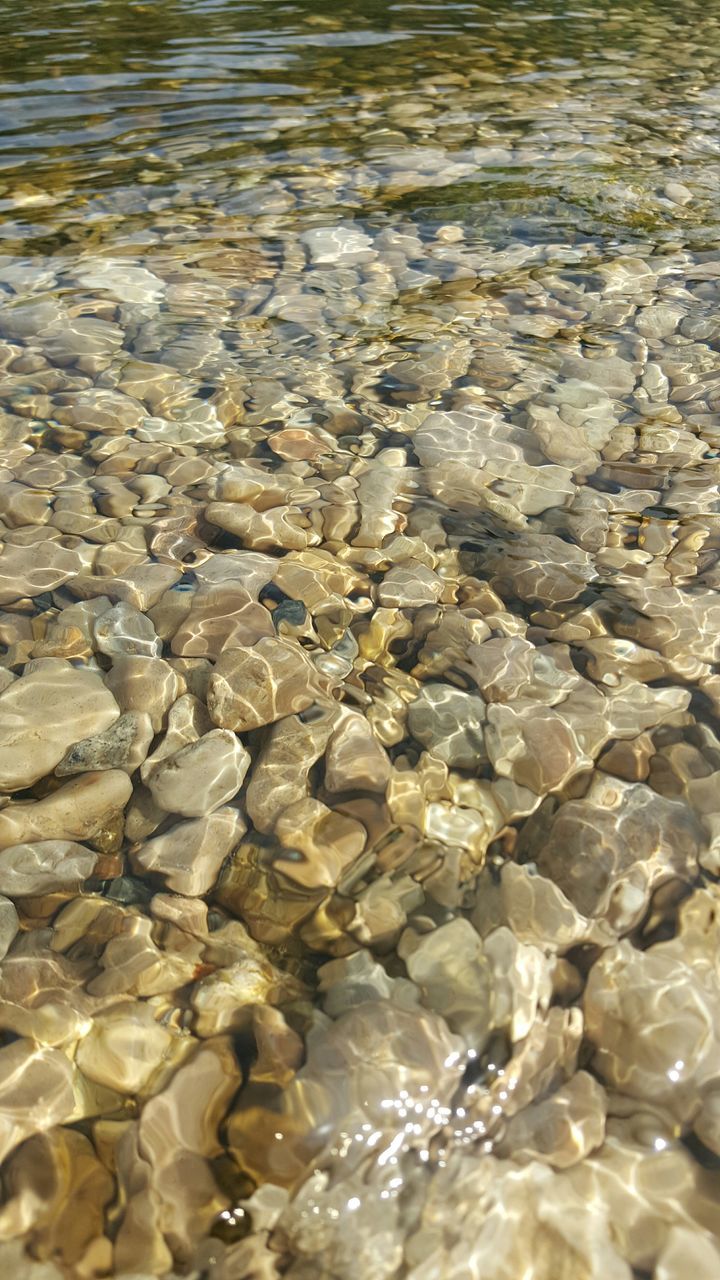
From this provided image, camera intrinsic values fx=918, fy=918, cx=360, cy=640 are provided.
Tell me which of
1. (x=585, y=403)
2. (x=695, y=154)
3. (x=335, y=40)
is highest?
(x=335, y=40)

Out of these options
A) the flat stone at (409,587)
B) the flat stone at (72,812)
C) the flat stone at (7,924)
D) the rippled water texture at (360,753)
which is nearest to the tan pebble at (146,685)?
the rippled water texture at (360,753)

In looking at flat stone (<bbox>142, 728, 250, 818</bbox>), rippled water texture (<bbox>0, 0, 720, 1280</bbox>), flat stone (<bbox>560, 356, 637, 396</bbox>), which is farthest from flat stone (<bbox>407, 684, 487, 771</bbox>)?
flat stone (<bbox>560, 356, 637, 396</bbox>)

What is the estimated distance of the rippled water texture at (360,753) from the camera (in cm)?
178

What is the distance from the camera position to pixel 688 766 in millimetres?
2529

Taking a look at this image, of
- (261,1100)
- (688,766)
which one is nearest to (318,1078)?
(261,1100)

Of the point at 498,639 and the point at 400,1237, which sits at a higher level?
the point at 498,639

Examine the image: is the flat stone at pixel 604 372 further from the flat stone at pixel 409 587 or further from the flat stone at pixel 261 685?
the flat stone at pixel 261 685

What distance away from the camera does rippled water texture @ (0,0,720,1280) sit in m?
1.78

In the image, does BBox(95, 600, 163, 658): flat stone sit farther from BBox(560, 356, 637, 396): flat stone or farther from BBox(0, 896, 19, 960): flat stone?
BBox(560, 356, 637, 396): flat stone

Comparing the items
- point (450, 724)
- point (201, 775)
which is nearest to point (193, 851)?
point (201, 775)

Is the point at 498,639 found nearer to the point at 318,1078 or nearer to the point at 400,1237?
the point at 318,1078

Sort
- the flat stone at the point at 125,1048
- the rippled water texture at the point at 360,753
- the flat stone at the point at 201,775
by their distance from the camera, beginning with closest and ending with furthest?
1. the rippled water texture at the point at 360,753
2. the flat stone at the point at 125,1048
3. the flat stone at the point at 201,775

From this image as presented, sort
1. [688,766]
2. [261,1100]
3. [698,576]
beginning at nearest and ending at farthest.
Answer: [261,1100], [688,766], [698,576]

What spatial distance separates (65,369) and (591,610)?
2745 mm
